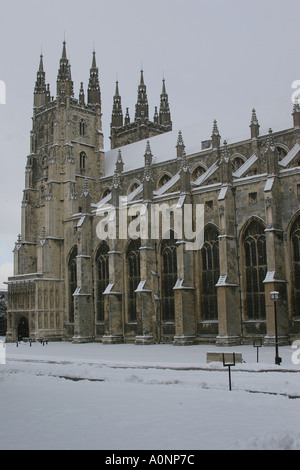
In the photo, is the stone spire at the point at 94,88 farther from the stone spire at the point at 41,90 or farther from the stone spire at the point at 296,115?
the stone spire at the point at 296,115

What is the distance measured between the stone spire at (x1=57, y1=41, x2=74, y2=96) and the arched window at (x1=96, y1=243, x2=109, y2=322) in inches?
670

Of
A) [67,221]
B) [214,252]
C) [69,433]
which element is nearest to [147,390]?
[69,433]

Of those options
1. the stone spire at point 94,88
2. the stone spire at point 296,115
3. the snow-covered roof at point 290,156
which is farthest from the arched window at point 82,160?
the snow-covered roof at point 290,156

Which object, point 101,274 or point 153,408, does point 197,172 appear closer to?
point 101,274

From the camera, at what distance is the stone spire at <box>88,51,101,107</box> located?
5316cm

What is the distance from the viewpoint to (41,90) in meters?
54.2

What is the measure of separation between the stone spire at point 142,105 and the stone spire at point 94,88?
6458 millimetres

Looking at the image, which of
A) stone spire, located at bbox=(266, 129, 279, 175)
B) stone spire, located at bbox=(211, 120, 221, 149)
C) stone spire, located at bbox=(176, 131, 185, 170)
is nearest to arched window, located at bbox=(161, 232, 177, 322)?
stone spire, located at bbox=(176, 131, 185, 170)

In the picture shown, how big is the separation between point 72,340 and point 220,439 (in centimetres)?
3564

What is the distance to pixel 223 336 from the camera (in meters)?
31.3

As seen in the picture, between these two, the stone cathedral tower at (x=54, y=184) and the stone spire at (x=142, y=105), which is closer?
the stone cathedral tower at (x=54, y=184)

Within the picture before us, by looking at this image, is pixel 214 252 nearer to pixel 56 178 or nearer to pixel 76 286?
pixel 76 286

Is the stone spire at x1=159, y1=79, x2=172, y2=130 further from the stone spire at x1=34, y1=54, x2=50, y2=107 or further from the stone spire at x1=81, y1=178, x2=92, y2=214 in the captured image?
the stone spire at x1=81, y1=178, x2=92, y2=214

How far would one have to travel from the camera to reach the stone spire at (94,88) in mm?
53156
